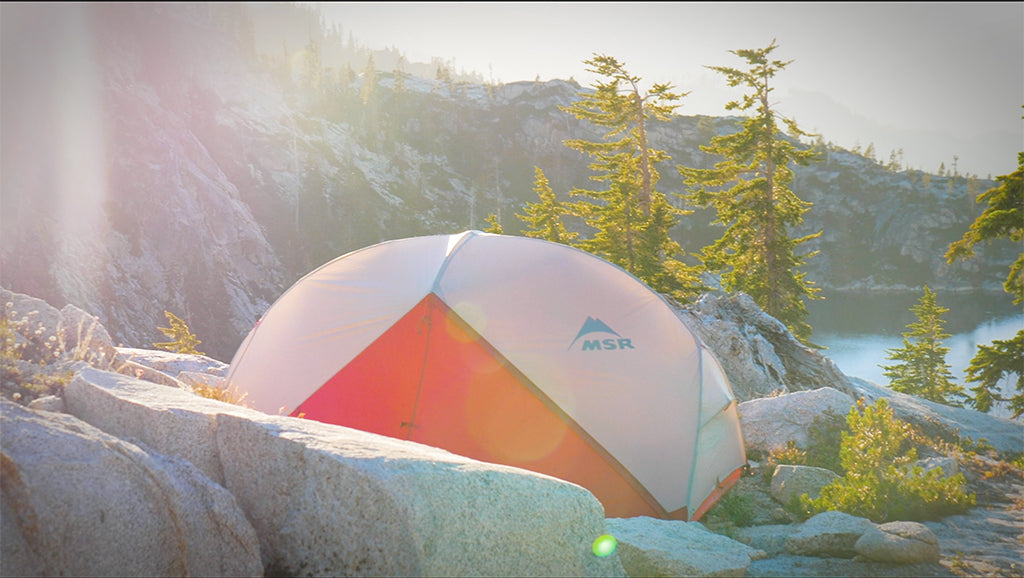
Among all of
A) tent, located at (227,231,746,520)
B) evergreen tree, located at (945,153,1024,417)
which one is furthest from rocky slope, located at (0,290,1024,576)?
evergreen tree, located at (945,153,1024,417)

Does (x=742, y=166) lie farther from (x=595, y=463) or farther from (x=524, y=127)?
(x=524, y=127)

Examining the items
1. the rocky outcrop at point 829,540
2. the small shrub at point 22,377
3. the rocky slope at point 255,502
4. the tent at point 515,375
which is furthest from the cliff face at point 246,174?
the rocky outcrop at point 829,540

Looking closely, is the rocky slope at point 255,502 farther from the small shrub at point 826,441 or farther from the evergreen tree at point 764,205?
the evergreen tree at point 764,205

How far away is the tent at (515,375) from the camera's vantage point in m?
6.73

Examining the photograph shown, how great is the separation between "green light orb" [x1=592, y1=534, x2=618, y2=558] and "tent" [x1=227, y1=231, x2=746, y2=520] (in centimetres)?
278

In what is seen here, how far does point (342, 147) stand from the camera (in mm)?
91625

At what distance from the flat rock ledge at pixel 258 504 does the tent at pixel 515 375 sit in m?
3.03

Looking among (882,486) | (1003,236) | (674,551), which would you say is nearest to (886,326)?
(1003,236)

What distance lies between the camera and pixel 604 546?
3816mm

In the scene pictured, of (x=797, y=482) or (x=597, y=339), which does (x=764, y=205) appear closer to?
(x=797, y=482)

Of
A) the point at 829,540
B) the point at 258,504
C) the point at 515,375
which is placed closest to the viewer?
the point at 258,504

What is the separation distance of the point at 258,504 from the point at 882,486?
6.99 m

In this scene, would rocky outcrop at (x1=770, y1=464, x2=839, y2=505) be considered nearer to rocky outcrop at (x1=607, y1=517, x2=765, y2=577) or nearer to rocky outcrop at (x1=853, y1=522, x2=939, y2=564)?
rocky outcrop at (x1=853, y1=522, x2=939, y2=564)

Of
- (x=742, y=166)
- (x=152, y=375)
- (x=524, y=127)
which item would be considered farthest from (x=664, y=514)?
(x=524, y=127)
